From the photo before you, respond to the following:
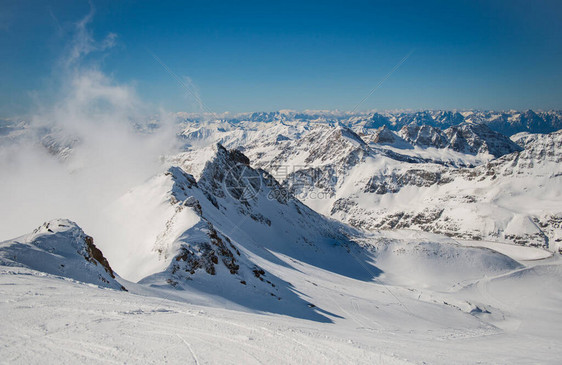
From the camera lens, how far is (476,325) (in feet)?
144

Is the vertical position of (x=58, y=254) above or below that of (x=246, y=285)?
above

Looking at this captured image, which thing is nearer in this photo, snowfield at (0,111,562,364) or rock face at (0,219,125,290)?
snowfield at (0,111,562,364)

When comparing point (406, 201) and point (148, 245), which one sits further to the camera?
point (406, 201)

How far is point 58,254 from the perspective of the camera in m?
16.8

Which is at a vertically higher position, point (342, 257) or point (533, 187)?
point (533, 187)

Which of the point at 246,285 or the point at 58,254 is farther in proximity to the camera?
the point at 246,285

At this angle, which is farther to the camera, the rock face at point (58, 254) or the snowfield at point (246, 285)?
the rock face at point (58, 254)

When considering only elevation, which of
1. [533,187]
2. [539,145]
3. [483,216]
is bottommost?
[483,216]

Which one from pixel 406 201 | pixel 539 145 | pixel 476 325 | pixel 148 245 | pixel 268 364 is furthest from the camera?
pixel 406 201

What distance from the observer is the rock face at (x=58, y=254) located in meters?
15.1

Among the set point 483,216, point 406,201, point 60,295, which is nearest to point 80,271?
point 60,295

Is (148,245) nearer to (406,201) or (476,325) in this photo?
(476,325)

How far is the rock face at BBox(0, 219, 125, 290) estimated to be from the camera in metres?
15.1

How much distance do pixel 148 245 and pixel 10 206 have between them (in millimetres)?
116414
